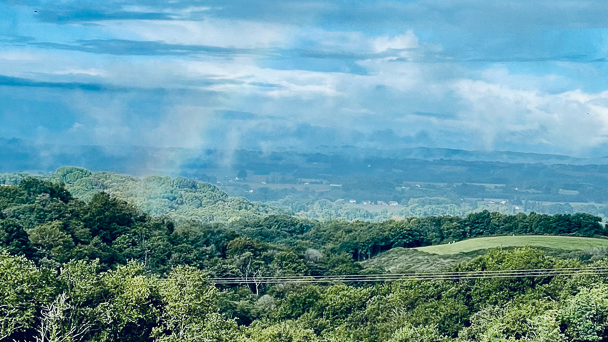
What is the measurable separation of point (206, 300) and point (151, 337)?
373 cm

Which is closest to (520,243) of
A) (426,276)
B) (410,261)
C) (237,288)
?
(410,261)

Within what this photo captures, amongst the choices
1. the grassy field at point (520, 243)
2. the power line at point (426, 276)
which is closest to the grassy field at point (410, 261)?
the grassy field at point (520, 243)

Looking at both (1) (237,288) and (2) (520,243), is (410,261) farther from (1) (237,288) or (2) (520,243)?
(1) (237,288)

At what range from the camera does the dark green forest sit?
134ft

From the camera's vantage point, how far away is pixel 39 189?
329 ft

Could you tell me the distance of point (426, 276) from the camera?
75125mm

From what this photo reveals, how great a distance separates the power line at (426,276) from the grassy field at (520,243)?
26.1 m

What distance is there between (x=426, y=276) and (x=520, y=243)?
4064 centimetres

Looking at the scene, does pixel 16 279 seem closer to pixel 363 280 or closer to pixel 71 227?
pixel 71 227

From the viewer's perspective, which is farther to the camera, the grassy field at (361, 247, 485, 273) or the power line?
the grassy field at (361, 247, 485, 273)

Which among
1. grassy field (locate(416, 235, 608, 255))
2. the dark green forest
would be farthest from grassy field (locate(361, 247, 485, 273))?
the dark green forest

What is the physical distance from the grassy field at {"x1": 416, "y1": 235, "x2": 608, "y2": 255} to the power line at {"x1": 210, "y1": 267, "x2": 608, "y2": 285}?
1030 inches

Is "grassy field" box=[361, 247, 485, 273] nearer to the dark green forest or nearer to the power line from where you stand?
the dark green forest

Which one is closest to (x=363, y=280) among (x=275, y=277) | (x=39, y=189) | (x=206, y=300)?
(x=275, y=277)
